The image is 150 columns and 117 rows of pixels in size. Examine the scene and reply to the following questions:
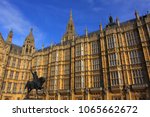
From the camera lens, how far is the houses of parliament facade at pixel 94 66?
25.8 m

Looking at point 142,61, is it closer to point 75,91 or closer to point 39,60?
point 75,91

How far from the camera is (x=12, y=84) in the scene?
4238 cm

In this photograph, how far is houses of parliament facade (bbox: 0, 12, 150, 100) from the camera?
25.8m

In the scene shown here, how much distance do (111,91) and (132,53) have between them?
933 cm

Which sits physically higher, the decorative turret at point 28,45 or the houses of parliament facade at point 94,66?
the decorative turret at point 28,45

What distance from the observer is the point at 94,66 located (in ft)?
104

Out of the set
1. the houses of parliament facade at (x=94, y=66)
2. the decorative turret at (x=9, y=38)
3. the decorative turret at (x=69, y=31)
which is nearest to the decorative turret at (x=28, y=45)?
the houses of parliament facade at (x=94, y=66)

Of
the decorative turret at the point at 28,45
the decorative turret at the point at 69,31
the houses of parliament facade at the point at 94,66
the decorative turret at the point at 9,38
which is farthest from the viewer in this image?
the decorative turret at the point at 69,31

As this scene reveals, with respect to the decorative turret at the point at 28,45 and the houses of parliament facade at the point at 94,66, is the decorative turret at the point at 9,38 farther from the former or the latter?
the decorative turret at the point at 28,45

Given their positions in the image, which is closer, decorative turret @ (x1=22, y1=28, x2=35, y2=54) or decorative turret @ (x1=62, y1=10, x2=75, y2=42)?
decorative turret @ (x1=22, y1=28, x2=35, y2=54)

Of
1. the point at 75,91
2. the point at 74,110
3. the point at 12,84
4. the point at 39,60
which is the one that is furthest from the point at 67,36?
the point at 74,110

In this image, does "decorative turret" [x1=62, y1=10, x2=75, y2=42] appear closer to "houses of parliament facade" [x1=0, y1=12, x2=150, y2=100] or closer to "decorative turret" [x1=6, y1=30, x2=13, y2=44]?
"houses of parliament facade" [x1=0, y1=12, x2=150, y2=100]

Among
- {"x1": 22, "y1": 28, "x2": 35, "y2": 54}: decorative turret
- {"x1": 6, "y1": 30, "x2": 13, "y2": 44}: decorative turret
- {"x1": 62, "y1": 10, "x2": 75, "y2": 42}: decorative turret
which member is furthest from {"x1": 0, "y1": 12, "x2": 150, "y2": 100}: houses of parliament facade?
{"x1": 62, "y1": 10, "x2": 75, "y2": 42}: decorative turret

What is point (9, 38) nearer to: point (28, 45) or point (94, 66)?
point (28, 45)
